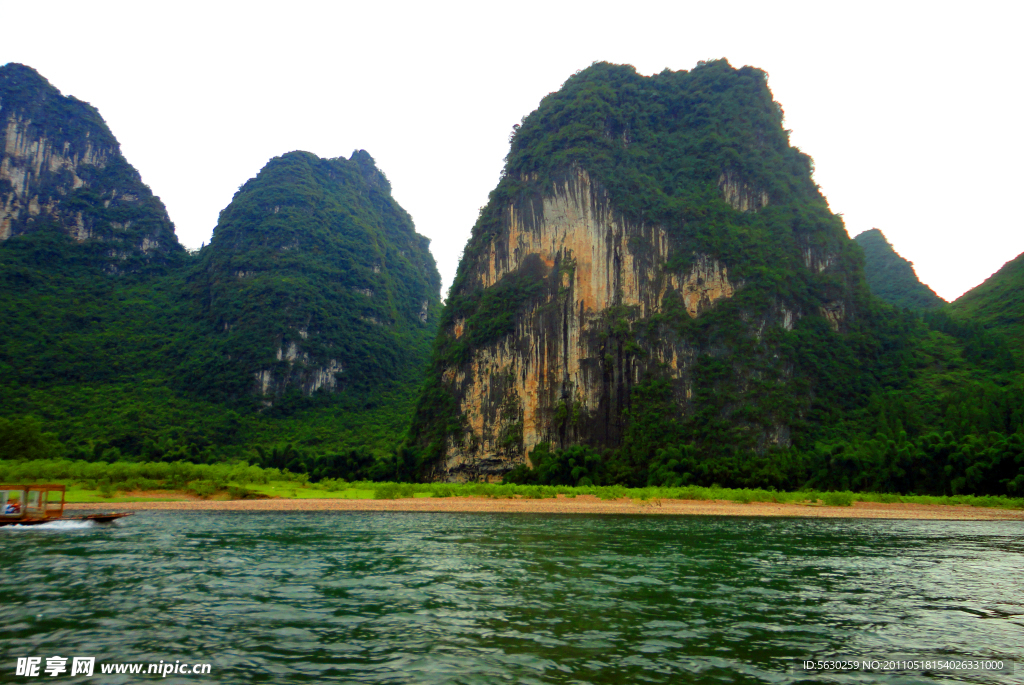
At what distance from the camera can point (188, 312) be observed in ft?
342

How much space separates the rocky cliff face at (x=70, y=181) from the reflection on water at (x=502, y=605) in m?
105

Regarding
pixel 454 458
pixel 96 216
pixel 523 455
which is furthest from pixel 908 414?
pixel 96 216

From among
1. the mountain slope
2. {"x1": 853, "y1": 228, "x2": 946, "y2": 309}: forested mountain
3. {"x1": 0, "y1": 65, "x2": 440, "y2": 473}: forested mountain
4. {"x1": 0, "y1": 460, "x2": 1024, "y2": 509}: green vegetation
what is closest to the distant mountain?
{"x1": 853, "y1": 228, "x2": 946, "y2": 309}: forested mountain

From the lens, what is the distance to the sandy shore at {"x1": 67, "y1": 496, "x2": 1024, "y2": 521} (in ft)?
107

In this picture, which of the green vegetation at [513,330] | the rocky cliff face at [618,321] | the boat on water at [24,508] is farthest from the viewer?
the rocky cliff face at [618,321]

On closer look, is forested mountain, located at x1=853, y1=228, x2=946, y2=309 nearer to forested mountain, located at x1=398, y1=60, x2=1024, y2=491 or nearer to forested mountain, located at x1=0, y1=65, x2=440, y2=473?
forested mountain, located at x1=398, y1=60, x2=1024, y2=491

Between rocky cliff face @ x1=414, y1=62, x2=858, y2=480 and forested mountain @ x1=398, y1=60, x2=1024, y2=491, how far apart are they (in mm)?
211

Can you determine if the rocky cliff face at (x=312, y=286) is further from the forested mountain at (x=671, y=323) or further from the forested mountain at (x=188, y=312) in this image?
the forested mountain at (x=671, y=323)

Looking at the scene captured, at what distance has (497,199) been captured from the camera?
267 feet

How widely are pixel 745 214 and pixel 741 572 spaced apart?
6537cm

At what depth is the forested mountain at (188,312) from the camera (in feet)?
258

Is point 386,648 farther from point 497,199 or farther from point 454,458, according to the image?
point 497,199

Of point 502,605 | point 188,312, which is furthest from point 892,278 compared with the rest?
point 188,312

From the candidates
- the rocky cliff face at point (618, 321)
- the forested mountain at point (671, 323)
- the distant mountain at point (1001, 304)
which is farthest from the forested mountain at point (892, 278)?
the rocky cliff face at point (618, 321)
